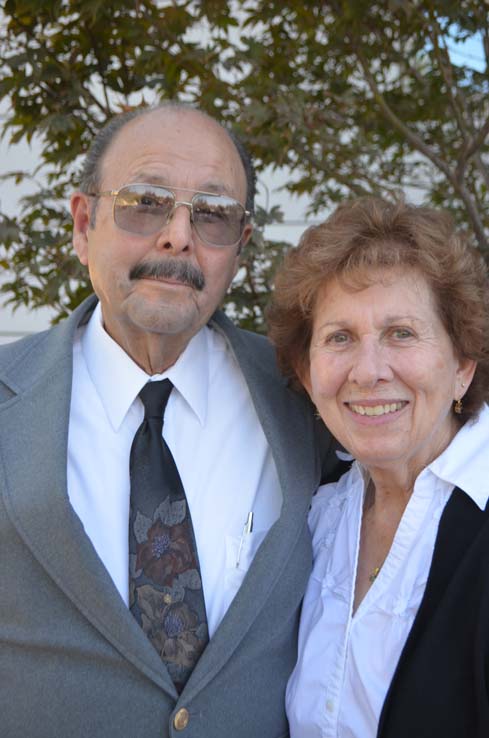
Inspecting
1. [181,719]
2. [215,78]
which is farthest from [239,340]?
[215,78]

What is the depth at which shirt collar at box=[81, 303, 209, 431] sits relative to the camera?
7.73 feet

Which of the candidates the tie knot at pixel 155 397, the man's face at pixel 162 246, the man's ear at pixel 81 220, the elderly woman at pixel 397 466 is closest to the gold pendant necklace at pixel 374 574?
the elderly woman at pixel 397 466

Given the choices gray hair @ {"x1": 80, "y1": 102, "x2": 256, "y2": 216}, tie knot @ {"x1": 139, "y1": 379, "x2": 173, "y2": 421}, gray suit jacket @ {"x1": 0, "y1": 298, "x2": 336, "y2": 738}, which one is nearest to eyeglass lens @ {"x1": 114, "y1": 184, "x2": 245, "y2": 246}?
gray hair @ {"x1": 80, "y1": 102, "x2": 256, "y2": 216}

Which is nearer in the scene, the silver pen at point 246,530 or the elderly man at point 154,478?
the elderly man at point 154,478

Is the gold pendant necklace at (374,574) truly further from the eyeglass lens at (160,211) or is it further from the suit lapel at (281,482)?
the eyeglass lens at (160,211)

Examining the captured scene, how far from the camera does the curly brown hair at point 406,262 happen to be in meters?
2.13

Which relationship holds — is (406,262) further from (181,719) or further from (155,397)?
(181,719)

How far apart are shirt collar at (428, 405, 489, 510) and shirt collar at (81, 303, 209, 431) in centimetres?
71

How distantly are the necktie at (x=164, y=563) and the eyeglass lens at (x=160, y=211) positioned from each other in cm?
61

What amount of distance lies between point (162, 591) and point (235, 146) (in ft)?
4.54

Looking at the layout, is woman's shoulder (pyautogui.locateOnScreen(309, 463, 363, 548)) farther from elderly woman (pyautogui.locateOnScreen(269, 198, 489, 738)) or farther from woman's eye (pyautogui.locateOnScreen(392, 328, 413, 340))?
woman's eye (pyautogui.locateOnScreen(392, 328, 413, 340))

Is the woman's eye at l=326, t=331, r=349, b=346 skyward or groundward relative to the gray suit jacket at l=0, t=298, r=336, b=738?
skyward

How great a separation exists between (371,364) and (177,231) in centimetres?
70

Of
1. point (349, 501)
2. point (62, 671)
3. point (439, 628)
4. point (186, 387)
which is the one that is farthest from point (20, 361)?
point (439, 628)
